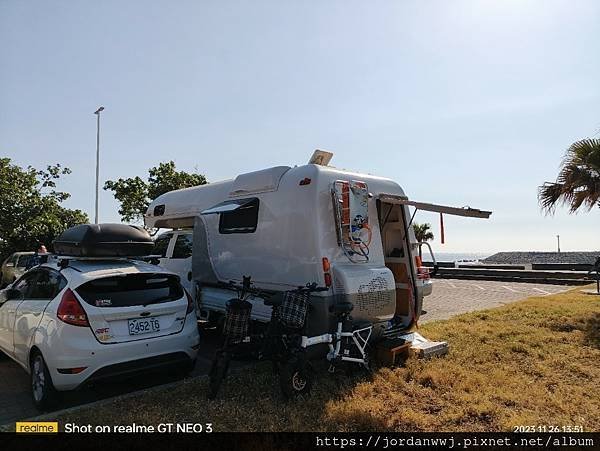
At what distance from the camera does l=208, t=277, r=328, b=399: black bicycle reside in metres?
4.71

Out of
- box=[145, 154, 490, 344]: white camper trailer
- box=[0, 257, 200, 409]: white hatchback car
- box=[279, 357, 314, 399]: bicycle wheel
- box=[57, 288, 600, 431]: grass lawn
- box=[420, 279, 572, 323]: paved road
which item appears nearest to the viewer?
box=[57, 288, 600, 431]: grass lawn

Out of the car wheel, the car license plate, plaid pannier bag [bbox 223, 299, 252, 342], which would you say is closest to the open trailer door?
plaid pannier bag [bbox 223, 299, 252, 342]

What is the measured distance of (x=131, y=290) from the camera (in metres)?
5.00

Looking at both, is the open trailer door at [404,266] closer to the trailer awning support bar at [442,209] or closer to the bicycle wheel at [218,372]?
the trailer awning support bar at [442,209]

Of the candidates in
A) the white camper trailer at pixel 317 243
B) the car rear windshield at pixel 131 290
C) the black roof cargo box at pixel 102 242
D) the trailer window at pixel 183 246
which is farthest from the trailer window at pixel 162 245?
the car rear windshield at pixel 131 290

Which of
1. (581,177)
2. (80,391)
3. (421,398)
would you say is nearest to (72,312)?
(80,391)

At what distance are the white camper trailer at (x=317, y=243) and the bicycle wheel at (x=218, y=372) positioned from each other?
3.69ft

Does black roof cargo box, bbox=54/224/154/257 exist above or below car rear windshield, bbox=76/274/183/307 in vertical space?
above

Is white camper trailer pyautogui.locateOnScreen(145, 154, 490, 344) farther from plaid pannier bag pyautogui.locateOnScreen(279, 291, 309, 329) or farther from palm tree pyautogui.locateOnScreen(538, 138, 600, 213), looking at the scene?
palm tree pyautogui.locateOnScreen(538, 138, 600, 213)

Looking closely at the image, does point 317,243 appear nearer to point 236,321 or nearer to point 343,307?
point 343,307

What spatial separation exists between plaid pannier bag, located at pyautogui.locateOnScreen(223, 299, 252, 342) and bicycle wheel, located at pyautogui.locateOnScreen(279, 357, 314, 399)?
599mm

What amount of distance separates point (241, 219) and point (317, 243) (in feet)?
6.02

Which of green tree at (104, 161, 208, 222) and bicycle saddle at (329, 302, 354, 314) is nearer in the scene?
bicycle saddle at (329, 302, 354, 314)

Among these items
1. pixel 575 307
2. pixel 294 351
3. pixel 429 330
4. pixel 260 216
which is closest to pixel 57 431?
pixel 294 351
